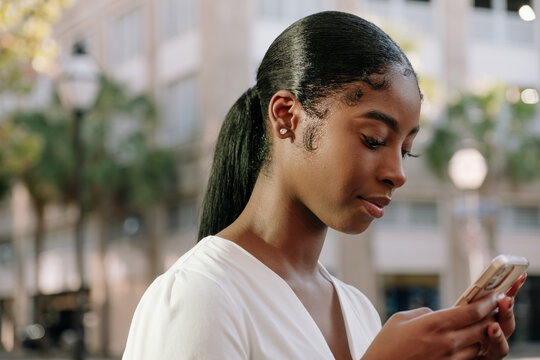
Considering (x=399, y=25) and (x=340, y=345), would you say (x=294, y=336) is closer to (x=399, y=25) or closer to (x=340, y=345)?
(x=340, y=345)

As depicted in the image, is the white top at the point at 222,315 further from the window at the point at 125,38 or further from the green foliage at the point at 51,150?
the window at the point at 125,38

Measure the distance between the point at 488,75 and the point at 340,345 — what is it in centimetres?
2715

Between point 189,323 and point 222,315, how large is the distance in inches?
2.1

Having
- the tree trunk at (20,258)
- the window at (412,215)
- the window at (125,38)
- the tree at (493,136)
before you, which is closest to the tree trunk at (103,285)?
the window at (125,38)

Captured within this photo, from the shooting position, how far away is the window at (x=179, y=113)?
27531 millimetres

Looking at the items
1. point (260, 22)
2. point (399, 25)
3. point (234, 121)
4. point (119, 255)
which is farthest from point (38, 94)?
point (234, 121)

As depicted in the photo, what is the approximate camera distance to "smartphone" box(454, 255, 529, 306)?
1.49 metres

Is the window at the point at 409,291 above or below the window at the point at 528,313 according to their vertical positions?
above

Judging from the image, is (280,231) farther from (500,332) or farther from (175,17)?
(175,17)

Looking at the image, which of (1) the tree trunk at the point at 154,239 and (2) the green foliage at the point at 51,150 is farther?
(1) the tree trunk at the point at 154,239

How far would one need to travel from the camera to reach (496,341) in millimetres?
1534

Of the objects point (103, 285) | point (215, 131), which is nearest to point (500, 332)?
point (215, 131)

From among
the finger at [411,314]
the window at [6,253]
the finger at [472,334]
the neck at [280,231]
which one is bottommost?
the window at [6,253]

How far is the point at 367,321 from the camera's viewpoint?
6.10 feet
